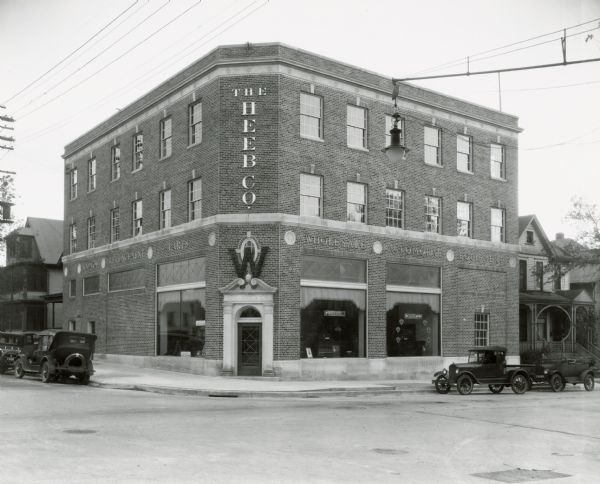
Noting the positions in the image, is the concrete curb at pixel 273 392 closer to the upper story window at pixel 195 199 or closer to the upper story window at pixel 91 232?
the upper story window at pixel 195 199

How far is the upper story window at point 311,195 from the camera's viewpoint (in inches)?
1153

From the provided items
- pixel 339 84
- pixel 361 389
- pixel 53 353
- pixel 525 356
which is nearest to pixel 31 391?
pixel 53 353

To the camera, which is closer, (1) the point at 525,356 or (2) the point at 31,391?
(2) the point at 31,391

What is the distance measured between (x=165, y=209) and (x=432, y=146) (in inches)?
493

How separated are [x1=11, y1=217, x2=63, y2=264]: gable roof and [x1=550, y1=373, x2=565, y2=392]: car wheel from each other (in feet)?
131

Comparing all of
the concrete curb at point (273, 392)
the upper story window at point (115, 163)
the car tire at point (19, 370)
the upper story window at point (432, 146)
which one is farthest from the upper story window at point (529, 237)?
the car tire at point (19, 370)

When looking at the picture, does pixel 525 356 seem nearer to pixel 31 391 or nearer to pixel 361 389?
pixel 361 389

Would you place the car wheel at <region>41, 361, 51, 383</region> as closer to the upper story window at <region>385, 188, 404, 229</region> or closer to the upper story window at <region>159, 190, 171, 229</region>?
the upper story window at <region>159, 190, 171, 229</region>

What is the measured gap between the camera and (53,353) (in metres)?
26.2

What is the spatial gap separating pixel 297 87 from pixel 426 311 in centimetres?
1155

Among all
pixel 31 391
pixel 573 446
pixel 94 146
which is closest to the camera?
pixel 573 446

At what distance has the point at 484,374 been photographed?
997 inches

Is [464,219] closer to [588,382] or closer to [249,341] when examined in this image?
[588,382]

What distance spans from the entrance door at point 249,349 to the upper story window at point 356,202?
6255 millimetres
